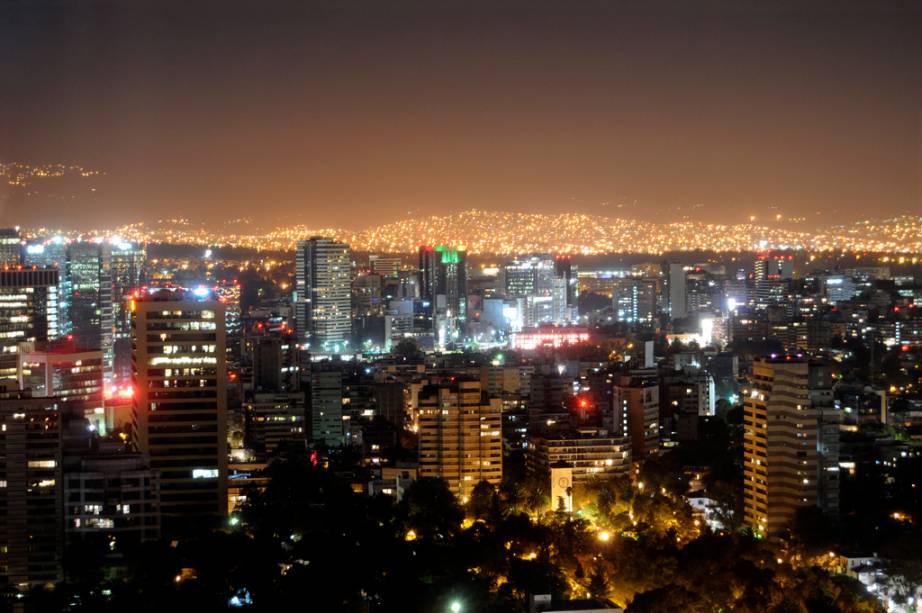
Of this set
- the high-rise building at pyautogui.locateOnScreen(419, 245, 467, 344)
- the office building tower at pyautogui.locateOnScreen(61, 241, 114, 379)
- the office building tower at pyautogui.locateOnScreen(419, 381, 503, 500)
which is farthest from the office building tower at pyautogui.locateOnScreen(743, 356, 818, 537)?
the high-rise building at pyautogui.locateOnScreen(419, 245, 467, 344)

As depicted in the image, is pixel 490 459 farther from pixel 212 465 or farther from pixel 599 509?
pixel 212 465

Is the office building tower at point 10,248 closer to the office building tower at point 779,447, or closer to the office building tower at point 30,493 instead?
the office building tower at point 30,493

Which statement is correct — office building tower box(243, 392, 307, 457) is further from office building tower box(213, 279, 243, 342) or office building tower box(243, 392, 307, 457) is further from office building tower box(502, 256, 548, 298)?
office building tower box(502, 256, 548, 298)

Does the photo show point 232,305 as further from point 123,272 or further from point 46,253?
point 46,253

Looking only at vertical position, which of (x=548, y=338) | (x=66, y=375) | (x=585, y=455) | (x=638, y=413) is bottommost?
(x=585, y=455)

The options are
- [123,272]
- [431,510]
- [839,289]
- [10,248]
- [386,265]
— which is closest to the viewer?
[431,510]

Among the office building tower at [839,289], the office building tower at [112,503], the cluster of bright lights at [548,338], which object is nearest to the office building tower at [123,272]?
the cluster of bright lights at [548,338]

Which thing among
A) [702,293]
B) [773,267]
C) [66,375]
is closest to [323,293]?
[702,293]
